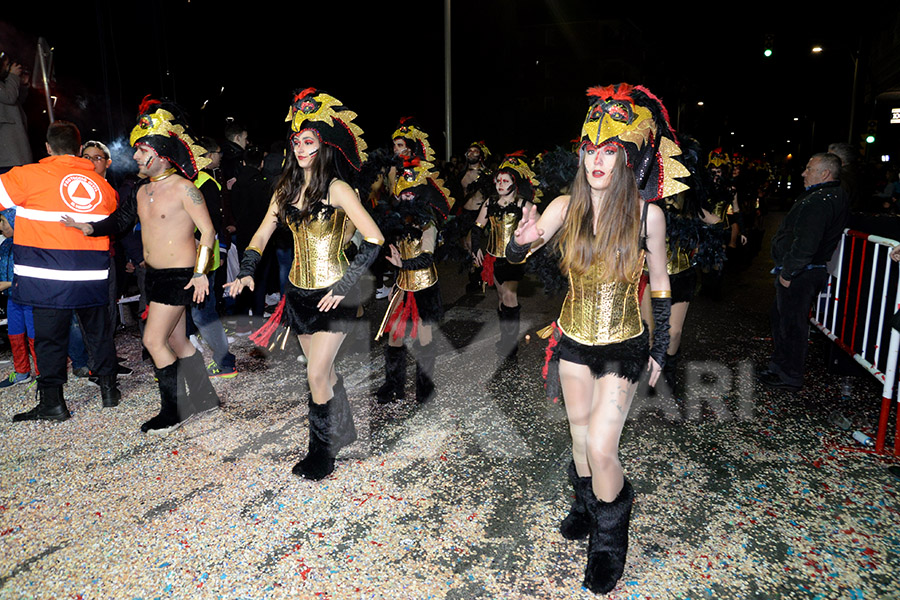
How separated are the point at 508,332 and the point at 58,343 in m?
4.14

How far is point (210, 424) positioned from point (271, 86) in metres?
19.2

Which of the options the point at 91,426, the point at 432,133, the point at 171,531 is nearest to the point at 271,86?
the point at 432,133

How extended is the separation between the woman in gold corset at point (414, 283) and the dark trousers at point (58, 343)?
94.3 inches

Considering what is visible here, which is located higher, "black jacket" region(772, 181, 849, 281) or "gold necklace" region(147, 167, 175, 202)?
"gold necklace" region(147, 167, 175, 202)

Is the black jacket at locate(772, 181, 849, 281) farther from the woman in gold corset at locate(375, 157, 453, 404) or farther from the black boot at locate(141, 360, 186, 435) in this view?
the black boot at locate(141, 360, 186, 435)

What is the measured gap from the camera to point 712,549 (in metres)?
3.10

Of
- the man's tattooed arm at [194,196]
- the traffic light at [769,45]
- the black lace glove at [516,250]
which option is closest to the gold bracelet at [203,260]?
the man's tattooed arm at [194,196]

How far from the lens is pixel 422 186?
17.1 feet

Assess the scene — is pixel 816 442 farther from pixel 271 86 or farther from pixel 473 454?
pixel 271 86

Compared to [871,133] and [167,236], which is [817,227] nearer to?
[167,236]

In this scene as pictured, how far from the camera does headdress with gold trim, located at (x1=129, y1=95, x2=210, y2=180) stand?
179 inches

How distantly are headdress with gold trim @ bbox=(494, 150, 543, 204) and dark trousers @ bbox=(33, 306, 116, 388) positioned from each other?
4.10 m

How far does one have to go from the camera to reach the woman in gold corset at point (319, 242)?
12.6 ft

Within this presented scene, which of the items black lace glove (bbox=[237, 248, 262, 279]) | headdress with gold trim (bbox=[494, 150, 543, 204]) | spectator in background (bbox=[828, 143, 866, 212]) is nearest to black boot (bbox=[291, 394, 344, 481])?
black lace glove (bbox=[237, 248, 262, 279])
